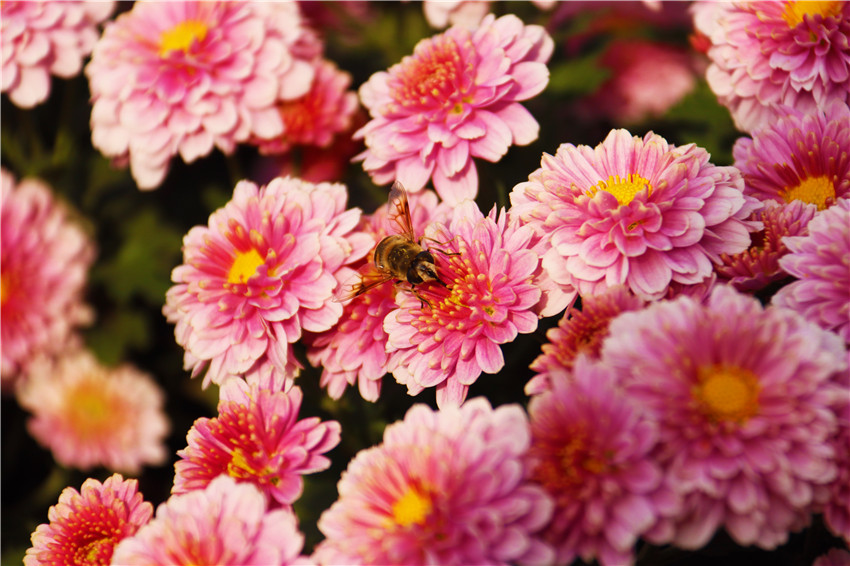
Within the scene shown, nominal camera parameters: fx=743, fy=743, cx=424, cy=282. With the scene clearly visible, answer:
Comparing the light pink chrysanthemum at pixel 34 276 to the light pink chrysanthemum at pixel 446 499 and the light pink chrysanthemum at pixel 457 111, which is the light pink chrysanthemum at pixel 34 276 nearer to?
the light pink chrysanthemum at pixel 457 111

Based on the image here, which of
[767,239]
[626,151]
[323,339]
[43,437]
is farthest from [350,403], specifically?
[43,437]

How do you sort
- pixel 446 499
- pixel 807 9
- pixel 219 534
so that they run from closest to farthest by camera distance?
pixel 446 499, pixel 219 534, pixel 807 9

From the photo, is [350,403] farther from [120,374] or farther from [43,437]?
[43,437]

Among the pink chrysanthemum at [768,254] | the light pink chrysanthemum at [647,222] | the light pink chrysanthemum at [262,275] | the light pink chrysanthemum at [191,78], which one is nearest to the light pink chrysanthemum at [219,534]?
the light pink chrysanthemum at [262,275]

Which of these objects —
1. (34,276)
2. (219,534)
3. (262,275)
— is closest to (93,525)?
(219,534)

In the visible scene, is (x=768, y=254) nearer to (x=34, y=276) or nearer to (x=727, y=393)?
(x=727, y=393)
